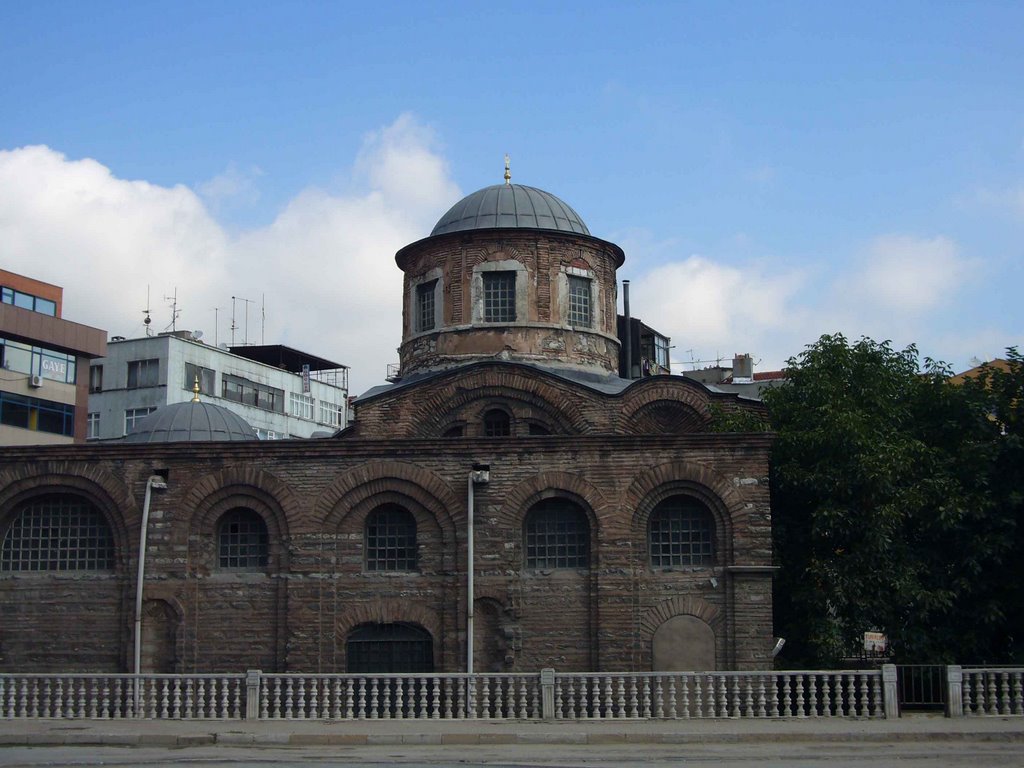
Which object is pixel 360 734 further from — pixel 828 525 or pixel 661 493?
pixel 828 525

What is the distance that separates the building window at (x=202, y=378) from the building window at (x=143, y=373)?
1307 mm

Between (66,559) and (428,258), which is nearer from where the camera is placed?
(66,559)

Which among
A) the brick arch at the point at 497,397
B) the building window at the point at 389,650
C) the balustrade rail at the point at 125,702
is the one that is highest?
the brick arch at the point at 497,397

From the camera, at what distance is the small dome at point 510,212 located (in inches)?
1196

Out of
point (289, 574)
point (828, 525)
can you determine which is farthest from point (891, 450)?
point (289, 574)

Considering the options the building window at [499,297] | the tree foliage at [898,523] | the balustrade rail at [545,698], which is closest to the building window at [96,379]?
the building window at [499,297]

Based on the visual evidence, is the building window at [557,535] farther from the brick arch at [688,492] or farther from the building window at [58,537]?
the building window at [58,537]

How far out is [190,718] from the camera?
804 inches

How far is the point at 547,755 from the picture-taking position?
16.8 meters

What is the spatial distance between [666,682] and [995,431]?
8.70 meters

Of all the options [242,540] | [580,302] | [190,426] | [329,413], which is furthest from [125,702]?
[329,413]

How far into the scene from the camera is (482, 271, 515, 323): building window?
97.4 ft

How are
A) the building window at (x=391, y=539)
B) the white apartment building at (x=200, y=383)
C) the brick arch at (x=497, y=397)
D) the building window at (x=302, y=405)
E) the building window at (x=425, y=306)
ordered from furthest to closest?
1. the building window at (x=302, y=405)
2. the white apartment building at (x=200, y=383)
3. the building window at (x=425, y=306)
4. the brick arch at (x=497, y=397)
5. the building window at (x=391, y=539)

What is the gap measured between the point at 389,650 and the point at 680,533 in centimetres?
571
